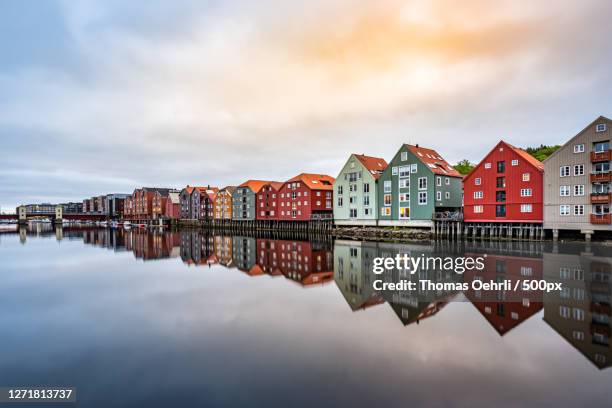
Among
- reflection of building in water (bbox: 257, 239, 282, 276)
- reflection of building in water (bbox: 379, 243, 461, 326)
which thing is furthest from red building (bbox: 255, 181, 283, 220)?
reflection of building in water (bbox: 379, 243, 461, 326)

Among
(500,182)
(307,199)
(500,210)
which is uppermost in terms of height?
(500,182)

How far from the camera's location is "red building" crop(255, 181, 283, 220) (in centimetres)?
6862

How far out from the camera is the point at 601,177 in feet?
105

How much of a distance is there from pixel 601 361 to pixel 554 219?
32.7 metres

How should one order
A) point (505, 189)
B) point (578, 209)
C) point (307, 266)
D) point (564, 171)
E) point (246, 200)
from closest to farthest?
point (307, 266)
point (578, 209)
point (564, 171)
point (505, 189)
point (246, 200)

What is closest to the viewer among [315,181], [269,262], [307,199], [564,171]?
[269,262]

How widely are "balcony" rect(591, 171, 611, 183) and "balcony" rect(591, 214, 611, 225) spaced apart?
3.34 meters

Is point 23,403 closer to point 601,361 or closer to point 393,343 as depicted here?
point 393,343

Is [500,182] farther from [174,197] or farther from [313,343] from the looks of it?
[174,197]

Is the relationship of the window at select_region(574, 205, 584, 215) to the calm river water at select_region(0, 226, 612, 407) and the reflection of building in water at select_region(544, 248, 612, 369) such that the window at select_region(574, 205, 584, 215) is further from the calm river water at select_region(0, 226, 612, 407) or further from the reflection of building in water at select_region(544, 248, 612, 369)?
the calm river water at select_region(0, 226, 612, 407)

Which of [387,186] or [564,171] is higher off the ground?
[564,171]

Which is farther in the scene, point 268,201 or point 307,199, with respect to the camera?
point 268,201

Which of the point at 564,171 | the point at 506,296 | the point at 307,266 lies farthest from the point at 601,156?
the point at 307,266

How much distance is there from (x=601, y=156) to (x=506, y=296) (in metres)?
28.4
